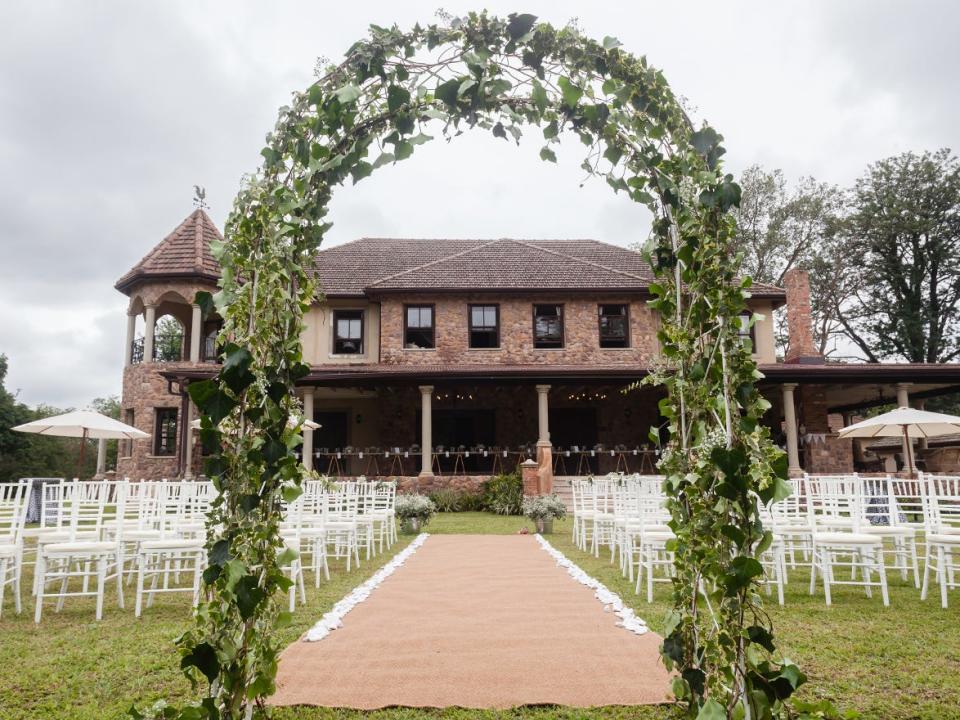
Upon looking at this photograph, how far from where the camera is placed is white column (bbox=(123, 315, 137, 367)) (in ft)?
68.7

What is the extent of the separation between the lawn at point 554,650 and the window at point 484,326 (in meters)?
13.8

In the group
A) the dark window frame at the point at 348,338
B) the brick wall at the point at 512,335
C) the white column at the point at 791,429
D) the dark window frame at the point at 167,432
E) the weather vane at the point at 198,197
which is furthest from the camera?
the weather vane at the point at 198,197

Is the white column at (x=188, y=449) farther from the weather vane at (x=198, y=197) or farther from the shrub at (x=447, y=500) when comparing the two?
the weather vane at (x=198, y=197)

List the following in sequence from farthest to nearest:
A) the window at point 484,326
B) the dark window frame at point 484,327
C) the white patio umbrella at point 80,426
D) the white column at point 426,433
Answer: the window at point 484,326 < the dark window frame at point 484,327 < the white column at point 426,433 < the white patio umbrella at point 80,426

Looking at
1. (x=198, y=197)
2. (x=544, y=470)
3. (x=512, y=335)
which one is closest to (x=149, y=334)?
(x=198, y=197)

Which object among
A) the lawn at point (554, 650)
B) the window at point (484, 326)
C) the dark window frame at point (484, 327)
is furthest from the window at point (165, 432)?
the lawn at point (554, 650)

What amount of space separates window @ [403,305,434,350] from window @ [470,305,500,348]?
1.34 meters

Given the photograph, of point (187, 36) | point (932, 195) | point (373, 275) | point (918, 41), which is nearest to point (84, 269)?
point (373, 275)

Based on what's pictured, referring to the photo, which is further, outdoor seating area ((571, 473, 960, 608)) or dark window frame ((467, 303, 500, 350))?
dark window frame ((467, 303, 500, 350))

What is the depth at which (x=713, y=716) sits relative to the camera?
2262 mm

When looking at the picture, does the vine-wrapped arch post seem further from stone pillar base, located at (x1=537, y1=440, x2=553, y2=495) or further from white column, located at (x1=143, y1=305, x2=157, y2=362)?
white column, located at (x1=143, y1=305, x2=157, y2=362)

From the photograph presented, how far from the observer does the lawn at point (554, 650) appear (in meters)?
3.33

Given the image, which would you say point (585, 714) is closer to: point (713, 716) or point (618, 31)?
point (713, 716)

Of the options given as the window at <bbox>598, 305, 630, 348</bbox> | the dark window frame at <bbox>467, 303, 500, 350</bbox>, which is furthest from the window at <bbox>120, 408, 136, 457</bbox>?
the window at <bbox>598, 305, 630, 348</bbox>
